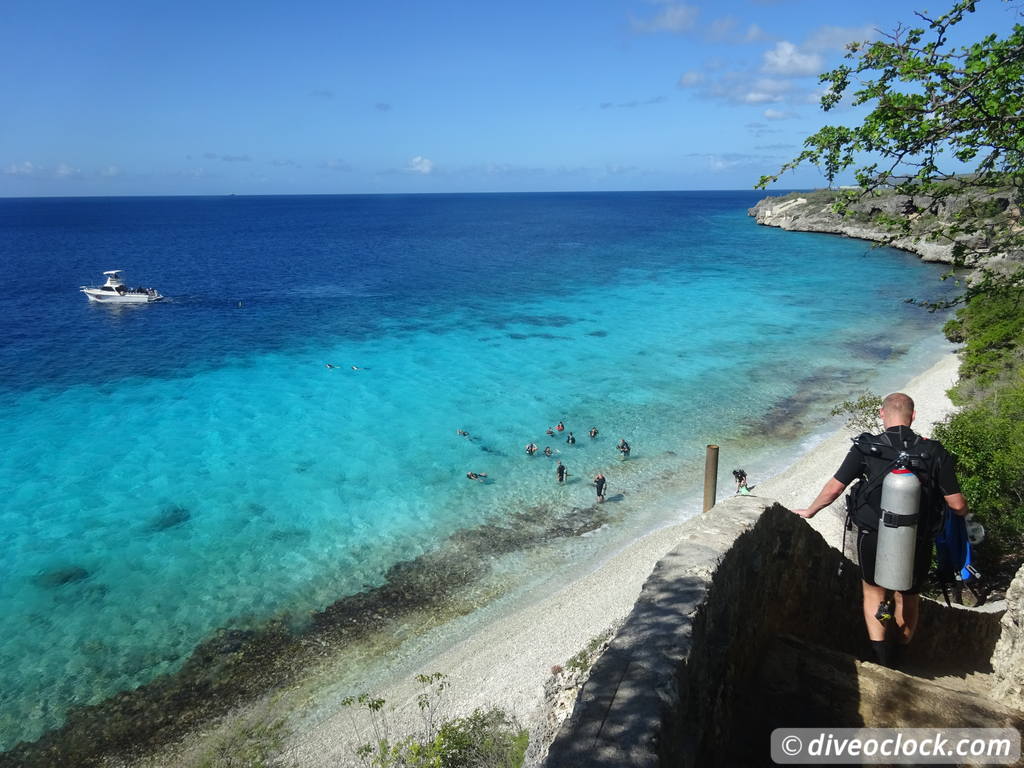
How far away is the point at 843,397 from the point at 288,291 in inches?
1942

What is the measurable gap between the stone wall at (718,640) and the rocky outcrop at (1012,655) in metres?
1.09

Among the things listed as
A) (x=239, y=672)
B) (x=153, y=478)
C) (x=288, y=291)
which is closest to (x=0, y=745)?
(x=239, y=672)

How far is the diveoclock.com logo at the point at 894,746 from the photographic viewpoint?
12.8ft

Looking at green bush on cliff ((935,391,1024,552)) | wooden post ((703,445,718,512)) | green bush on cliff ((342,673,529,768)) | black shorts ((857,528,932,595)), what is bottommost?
green bush on cliff ((342,673,529,768))

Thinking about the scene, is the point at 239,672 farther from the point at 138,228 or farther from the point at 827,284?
the point at 138,228

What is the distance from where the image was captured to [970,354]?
27938 millimetres

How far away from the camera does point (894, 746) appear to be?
A: 4012mm

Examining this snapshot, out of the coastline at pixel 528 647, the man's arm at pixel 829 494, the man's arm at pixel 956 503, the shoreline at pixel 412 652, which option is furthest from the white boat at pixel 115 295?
the man's arm at pixel 956 503

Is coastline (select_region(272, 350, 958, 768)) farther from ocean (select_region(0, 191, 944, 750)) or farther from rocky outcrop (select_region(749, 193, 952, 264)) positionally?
rocky outcrop (select_region(749, 193, 952, 264))

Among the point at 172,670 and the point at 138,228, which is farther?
the point at 138,228

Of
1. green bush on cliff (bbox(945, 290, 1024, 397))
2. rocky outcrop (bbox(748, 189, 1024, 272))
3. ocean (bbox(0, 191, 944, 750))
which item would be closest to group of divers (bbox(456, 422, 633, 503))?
ocean (bbox(0, 191, 944, 750))

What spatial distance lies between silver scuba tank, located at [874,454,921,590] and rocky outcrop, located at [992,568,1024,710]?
35.1 inches

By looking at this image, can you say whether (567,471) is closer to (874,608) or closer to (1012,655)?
(874,608)

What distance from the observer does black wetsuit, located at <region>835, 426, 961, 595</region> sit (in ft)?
15.0
